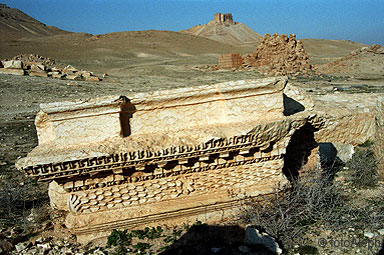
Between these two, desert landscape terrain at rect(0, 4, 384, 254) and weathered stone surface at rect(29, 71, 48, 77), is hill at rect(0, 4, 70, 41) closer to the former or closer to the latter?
desert landscape terrain at rect(0, 4, 384, 254)

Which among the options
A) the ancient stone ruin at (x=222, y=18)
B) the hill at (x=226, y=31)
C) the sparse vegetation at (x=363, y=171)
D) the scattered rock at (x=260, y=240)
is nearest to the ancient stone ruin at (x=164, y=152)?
the scattered rock at (x=260, y=240)

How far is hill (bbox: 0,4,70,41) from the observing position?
193 ft

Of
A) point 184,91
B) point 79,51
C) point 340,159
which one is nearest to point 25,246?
point 184,91

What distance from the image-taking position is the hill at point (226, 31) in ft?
242

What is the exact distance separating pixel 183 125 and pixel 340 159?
361 centimetres

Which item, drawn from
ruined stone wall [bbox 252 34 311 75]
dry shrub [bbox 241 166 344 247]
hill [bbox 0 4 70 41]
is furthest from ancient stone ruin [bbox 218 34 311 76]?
hill [bbox 0 4 70 41]

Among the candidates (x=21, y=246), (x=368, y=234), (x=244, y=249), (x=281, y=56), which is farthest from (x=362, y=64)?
(x=21, y=246)

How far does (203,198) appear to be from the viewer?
3.72 meters

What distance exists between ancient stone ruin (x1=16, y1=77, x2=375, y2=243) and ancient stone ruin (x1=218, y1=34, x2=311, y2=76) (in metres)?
15.7

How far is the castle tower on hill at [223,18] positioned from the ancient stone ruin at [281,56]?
→ 62.0 m

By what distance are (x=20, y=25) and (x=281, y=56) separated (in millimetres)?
64987

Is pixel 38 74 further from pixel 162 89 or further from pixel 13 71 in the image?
pixel 162 89

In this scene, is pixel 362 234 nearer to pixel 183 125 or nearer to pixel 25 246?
pixel 183 125

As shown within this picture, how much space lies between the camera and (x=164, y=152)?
3395mm
